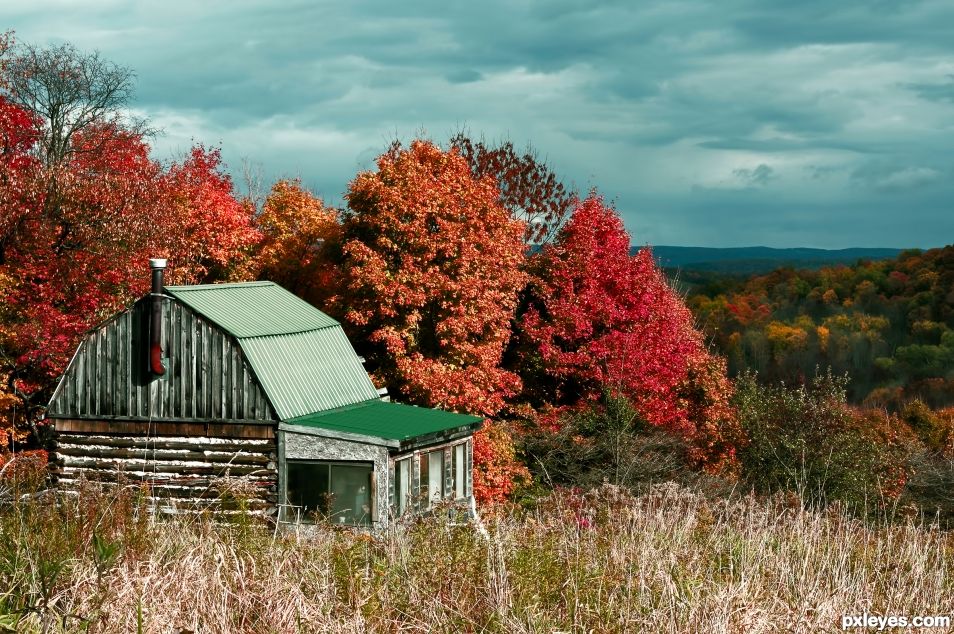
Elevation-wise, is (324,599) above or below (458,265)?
below

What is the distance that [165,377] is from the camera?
2464 centimetres

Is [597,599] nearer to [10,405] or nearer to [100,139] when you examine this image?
[10,405]

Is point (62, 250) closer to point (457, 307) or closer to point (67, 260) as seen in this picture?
point (67, 260)

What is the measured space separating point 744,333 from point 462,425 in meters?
52.6

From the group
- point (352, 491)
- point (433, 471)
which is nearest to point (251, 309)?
point (352, 491)

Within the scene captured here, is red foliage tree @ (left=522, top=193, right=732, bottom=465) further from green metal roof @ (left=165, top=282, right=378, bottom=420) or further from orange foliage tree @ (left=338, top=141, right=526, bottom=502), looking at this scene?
green metal roof @ (left=165, top=282, right=378, bottom=420)

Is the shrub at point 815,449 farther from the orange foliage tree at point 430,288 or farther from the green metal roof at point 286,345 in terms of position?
the green metal roof at point 286,345

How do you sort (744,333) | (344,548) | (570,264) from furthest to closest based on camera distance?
(744,333) → (570,264) → (344,548)

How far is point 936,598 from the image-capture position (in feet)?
25.3

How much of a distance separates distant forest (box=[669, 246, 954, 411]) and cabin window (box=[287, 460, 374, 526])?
142 feet

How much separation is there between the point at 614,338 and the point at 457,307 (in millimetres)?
6461

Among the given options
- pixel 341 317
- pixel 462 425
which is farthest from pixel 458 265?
pixel 462 425

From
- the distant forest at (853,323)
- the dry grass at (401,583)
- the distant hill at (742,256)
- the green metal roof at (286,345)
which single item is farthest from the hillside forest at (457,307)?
the distant hill at (742,256)

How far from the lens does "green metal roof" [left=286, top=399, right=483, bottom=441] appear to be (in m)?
23.1
